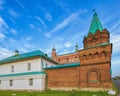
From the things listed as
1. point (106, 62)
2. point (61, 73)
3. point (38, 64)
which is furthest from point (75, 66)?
point (38, 64)

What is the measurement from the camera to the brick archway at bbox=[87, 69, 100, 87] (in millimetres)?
17344

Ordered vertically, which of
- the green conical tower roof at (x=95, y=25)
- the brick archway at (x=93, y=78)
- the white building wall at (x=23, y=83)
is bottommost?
the white building wall at (x=23, y=83)

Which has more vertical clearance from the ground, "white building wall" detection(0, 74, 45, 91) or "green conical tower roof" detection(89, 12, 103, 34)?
"green conical tower roof" detection(89, 12, 103, 34)

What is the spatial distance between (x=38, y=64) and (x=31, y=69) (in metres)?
1.94

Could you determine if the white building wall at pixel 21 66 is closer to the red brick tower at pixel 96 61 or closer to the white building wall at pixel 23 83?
the white building wall at pixel 23 83

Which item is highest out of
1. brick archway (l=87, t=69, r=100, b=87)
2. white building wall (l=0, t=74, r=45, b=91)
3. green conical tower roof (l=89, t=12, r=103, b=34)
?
green conical tower roof (l=89, t=12, r=103, b=34)

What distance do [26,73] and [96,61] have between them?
13.4 metres

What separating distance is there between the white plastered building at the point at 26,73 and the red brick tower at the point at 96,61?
25.3ft

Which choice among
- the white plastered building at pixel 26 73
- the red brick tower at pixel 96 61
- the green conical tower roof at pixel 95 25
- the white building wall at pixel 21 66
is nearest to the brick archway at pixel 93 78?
the red brick tower at pixel 96 61

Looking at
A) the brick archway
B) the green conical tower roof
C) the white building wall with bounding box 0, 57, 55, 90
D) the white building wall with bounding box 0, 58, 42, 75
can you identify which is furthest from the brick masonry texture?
the white building wall with bounding box 0, 58, 42, 75

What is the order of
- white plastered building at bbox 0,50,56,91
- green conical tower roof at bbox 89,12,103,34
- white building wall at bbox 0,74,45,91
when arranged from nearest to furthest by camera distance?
green conical tower roof at bbox 89,12,103,34 → white building wall at bbox 0,74,45,91 → white plastered building at bbox 0,50,56,91

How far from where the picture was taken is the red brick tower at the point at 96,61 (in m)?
17.0

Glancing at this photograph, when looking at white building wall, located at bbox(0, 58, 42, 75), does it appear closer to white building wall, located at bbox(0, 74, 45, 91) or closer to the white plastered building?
the white plastered building

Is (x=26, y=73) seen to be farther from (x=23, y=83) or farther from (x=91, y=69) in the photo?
(x=91, y=69)
